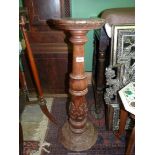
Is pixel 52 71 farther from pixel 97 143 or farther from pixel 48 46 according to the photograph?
pixel 97 143

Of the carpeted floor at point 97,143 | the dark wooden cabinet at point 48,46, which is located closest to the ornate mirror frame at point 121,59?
the carpeted floor at point 97,143

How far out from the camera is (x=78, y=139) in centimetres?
148

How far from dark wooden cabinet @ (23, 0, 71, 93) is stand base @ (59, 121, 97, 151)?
0.67 metres

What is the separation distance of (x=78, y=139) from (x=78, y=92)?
44 cm

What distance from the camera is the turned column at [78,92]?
3.41 feet

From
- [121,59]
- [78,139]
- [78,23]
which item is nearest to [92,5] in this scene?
[121,59]

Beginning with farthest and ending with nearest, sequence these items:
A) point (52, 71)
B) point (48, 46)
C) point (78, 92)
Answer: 1. point (52, 71)
2. point (48, 46)
3. point (78, 92)

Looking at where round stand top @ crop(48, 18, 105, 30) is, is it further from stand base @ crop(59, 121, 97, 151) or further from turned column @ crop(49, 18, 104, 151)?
stand base @ crop(59, 121, 97, 151)

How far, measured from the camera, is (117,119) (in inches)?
61.7

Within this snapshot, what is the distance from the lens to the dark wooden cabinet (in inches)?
66.9

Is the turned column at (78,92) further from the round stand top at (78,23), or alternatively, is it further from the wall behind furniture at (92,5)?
the wall behind furniture at (92,5)
